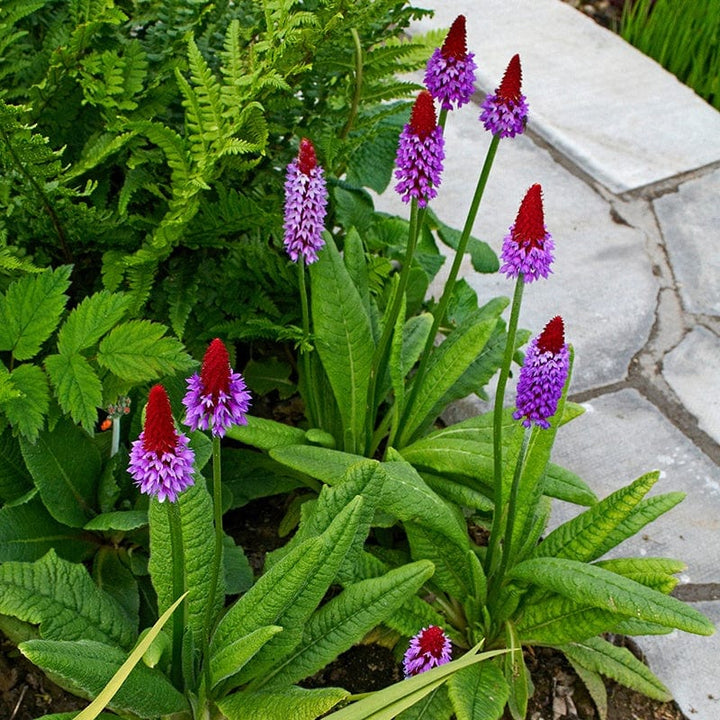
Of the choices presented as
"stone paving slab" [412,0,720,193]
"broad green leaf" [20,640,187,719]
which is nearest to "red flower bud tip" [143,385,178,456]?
"broad green leaf" [20,640,187,719]

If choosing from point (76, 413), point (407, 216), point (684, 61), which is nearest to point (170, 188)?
point (76, 413)

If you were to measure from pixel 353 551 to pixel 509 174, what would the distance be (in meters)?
2.28

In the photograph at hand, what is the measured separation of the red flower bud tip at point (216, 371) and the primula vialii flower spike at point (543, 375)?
2.01ft

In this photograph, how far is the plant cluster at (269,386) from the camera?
6.79 ft

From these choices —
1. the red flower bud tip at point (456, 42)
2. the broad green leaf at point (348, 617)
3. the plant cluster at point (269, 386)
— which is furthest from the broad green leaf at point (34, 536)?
the red flower bud tip at point (456, 42)

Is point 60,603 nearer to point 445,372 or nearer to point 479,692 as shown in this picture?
point 479,692

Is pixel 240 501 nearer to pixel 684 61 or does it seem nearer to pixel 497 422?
pixel 497 422

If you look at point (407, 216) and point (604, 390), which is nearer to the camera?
point (604, 390)

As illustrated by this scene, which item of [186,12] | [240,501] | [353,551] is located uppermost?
[186,12]

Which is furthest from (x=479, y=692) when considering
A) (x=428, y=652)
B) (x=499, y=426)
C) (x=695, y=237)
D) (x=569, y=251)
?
(x=695, y=237)

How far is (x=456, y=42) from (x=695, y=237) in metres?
1.96

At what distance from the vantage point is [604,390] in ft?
10.9

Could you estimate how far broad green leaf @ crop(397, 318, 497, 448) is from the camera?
2643 mm

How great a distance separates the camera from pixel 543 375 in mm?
1995
